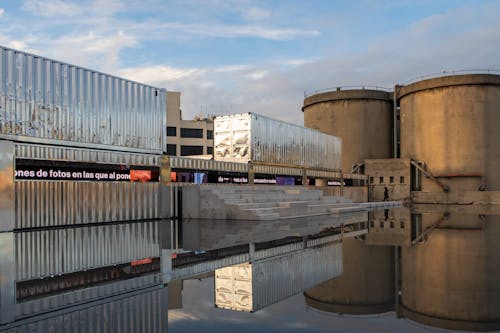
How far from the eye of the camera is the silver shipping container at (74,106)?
18312 mm

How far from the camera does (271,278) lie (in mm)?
8797

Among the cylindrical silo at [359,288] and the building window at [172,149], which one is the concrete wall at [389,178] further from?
the cylindrical silo at [359,288]

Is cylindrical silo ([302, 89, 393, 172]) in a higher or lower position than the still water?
higher

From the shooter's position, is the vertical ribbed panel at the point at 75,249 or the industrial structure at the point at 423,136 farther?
the industrial structure at the point at 423,136

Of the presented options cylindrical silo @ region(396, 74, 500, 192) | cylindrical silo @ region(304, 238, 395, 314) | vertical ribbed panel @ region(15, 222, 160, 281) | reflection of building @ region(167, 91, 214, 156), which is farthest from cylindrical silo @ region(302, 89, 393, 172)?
cylindrical silo @ region(304, 238, 395, 314)

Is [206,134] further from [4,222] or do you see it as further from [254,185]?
[4,222]

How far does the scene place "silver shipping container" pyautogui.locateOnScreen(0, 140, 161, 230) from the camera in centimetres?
1786

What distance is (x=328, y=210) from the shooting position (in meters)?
30.0

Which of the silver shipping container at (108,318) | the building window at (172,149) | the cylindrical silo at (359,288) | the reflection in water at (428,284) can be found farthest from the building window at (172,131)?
the silver shipping container at (108,318)

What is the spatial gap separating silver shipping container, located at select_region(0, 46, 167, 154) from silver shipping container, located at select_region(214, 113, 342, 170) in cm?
586

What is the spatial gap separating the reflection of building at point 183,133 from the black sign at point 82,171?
49868mm

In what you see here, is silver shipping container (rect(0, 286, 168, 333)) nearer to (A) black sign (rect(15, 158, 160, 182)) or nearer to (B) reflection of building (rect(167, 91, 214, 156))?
(A) black sign (rect(15, 158, 160, 182))

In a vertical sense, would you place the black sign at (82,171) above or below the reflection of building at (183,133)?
below

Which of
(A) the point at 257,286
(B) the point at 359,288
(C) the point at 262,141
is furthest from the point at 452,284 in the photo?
(C) the point at 262,141
